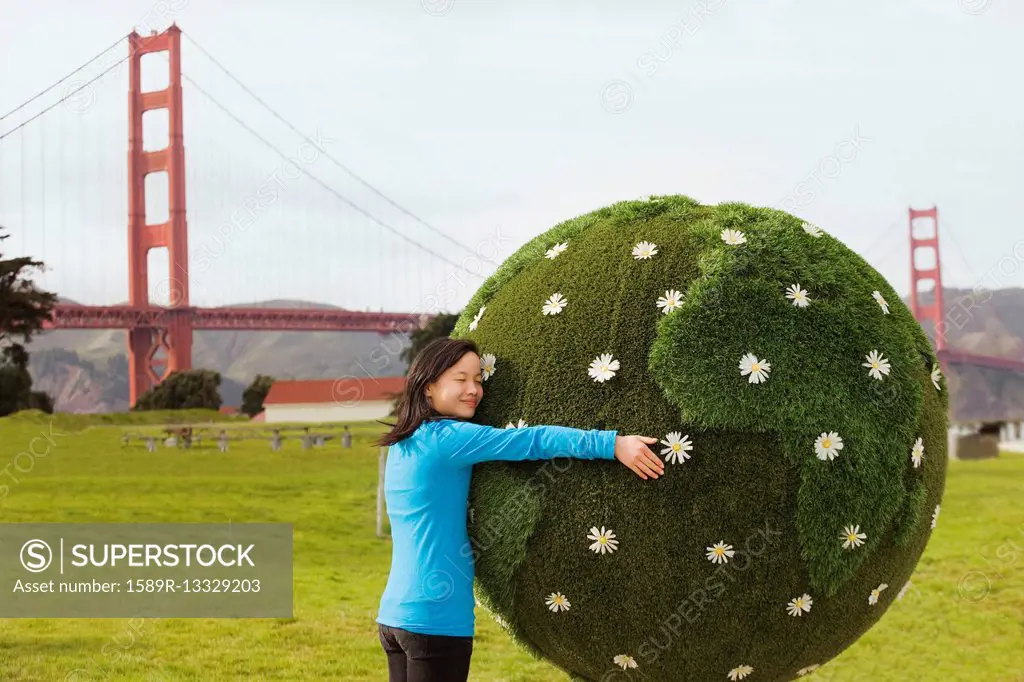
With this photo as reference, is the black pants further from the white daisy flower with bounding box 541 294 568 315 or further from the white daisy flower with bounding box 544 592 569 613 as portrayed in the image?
the white daisy flower with bounding box 541 294 568 315

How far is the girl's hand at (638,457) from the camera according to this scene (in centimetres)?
353

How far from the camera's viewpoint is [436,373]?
3.73m

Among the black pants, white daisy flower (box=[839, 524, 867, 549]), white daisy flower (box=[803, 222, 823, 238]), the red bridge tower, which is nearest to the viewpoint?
the black pants

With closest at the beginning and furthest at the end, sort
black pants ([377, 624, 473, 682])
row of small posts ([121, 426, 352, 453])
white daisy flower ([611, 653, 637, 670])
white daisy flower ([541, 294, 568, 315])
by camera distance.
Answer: black pants ([377, 624, 473, 682]), white daisy flower ([611, 653, 637, 670]), white daisy flower ([541, 294, 568, 315]), row of small posts ([121, 426, 352, 453])

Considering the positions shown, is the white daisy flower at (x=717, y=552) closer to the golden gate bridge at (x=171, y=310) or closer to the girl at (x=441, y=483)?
the girl at (x=441, y=483)

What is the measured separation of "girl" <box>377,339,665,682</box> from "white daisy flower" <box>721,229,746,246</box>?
0.86m

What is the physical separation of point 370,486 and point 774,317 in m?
11.2

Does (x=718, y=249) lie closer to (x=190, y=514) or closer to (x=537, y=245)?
(x=537, y=245)

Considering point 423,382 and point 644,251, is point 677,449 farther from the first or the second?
point 423,382

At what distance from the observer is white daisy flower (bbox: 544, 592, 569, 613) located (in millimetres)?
3721

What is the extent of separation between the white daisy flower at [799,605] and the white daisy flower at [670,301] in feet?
3.62

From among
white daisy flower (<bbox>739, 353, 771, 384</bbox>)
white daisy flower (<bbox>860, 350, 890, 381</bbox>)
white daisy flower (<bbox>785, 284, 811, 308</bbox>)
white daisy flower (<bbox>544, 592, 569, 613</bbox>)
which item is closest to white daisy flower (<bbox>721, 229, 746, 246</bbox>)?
white daisy flower (<bbox>785, 284, 811, 308</bbox>)

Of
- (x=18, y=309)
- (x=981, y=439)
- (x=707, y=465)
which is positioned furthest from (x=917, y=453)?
(x=18, y=309)

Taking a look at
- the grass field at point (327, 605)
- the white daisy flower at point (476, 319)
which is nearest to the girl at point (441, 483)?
the white daisy flower at point (476, 319)
